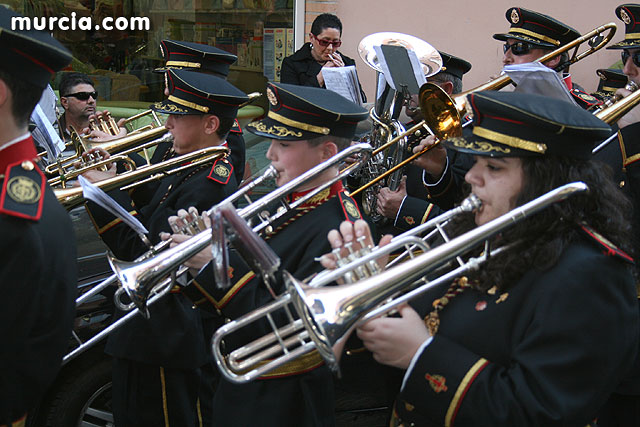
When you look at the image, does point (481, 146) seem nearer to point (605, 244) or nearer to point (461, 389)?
point (605, 244)

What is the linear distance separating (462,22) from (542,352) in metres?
6.57

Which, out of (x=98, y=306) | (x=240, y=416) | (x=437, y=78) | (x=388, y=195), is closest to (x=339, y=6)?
(x=437, y=78)

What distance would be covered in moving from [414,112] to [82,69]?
4.90m

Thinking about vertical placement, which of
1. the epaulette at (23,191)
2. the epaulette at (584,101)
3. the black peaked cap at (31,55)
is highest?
the black peaked cap at (31,55)

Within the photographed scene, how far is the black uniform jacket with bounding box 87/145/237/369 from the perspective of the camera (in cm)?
312

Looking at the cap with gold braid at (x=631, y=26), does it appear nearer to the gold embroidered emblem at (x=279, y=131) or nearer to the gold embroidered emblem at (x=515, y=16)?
the gold embroidered emblem at (x=515, y=16)

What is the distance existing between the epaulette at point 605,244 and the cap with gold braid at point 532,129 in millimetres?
218

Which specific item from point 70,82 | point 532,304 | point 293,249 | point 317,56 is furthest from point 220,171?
point 317,56

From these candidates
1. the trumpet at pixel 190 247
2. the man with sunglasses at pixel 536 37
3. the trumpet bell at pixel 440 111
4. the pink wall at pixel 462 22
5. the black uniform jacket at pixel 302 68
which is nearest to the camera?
the trumpet at pixel 190 247

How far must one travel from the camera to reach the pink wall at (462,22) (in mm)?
7582

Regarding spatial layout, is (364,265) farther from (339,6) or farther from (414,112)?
(339,6)

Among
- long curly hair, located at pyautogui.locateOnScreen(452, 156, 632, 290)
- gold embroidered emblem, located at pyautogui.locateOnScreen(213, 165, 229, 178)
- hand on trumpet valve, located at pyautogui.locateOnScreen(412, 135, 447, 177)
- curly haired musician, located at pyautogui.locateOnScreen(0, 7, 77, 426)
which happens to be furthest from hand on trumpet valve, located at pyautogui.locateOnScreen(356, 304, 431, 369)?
hand on trumpet valve, located at pyautogui.locateOnScreen(412, 135, 447, 177)

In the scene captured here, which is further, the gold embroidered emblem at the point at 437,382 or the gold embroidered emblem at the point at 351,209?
the gold embroidered emblem at the point at 351,209

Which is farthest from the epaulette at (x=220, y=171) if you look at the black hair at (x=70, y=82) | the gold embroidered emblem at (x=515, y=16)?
the black hair at (x=70, y=82)
